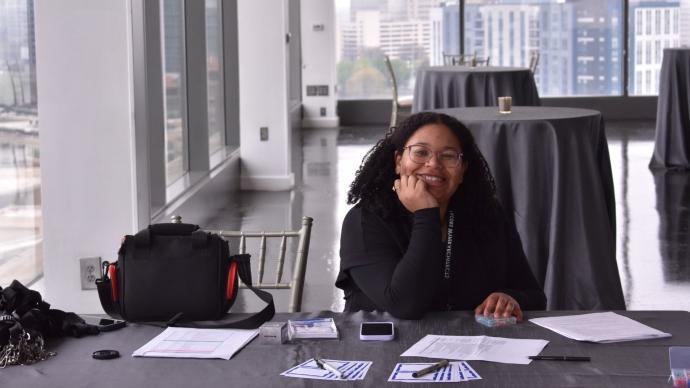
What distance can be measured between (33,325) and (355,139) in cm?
1039

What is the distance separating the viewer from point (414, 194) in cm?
265

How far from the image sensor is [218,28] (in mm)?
8820

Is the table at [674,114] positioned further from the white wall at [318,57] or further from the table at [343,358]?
the table at [343,358]

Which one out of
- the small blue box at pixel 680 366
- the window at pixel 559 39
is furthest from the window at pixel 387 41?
the small blue box at pixel 680 366

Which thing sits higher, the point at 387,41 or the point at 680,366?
the point at 387,41

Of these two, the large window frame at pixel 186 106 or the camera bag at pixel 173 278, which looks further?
the large window frame at pixel 186 106

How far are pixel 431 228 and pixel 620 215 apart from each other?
5.09 meters

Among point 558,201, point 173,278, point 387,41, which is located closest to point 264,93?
point 558,201

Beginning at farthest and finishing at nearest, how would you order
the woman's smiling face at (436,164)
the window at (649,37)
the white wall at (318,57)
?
the window at (649,37) < the white wall at (318,57) < the woman's smiling face at (436,164)

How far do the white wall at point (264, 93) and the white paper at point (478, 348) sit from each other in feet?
21.5

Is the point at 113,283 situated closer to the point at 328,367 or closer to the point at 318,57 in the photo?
the point at 328,367

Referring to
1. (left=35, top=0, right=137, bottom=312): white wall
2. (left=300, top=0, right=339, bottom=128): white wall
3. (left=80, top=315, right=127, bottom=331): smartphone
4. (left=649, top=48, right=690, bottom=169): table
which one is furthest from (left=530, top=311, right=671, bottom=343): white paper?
(left=300, top=0, right=339, bottom=128): white wall

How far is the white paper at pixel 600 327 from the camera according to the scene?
7.30ft

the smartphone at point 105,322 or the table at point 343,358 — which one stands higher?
the smartphone at point 105,322
